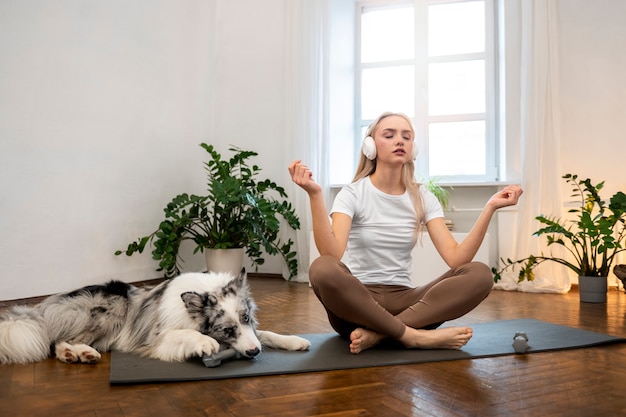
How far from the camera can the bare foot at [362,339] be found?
83.7 inches

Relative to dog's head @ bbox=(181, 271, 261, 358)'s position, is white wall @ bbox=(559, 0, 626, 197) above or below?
above

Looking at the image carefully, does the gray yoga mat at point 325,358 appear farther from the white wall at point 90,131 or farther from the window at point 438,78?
the window at point 438,78

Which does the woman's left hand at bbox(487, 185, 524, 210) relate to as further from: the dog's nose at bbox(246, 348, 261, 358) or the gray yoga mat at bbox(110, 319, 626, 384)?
the dog's nose at bbox(246, 348, 261, 358)

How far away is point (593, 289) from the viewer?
4137 millimetres

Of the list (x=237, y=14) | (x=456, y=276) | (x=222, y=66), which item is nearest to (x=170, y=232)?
(x=222, y=66)

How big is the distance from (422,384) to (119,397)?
3.08 ft

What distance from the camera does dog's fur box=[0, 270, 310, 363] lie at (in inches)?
79.2

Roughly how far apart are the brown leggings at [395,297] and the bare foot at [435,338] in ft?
0.15

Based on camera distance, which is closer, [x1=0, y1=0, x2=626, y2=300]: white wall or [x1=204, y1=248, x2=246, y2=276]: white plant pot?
[x1=0, y1=0, x2=626, y2=300]: white wall

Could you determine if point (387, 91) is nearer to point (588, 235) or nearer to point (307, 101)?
point (307, 101)

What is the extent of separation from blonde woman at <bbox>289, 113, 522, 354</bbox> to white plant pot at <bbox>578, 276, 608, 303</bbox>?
2.32 metres

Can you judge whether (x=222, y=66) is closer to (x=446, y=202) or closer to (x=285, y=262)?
(x=285, y=262)

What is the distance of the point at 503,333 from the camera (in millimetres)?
2654

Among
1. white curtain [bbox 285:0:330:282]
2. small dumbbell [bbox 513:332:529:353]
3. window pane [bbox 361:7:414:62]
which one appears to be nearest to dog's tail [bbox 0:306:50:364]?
small dumbbell [bbox 513:332:529:353]
